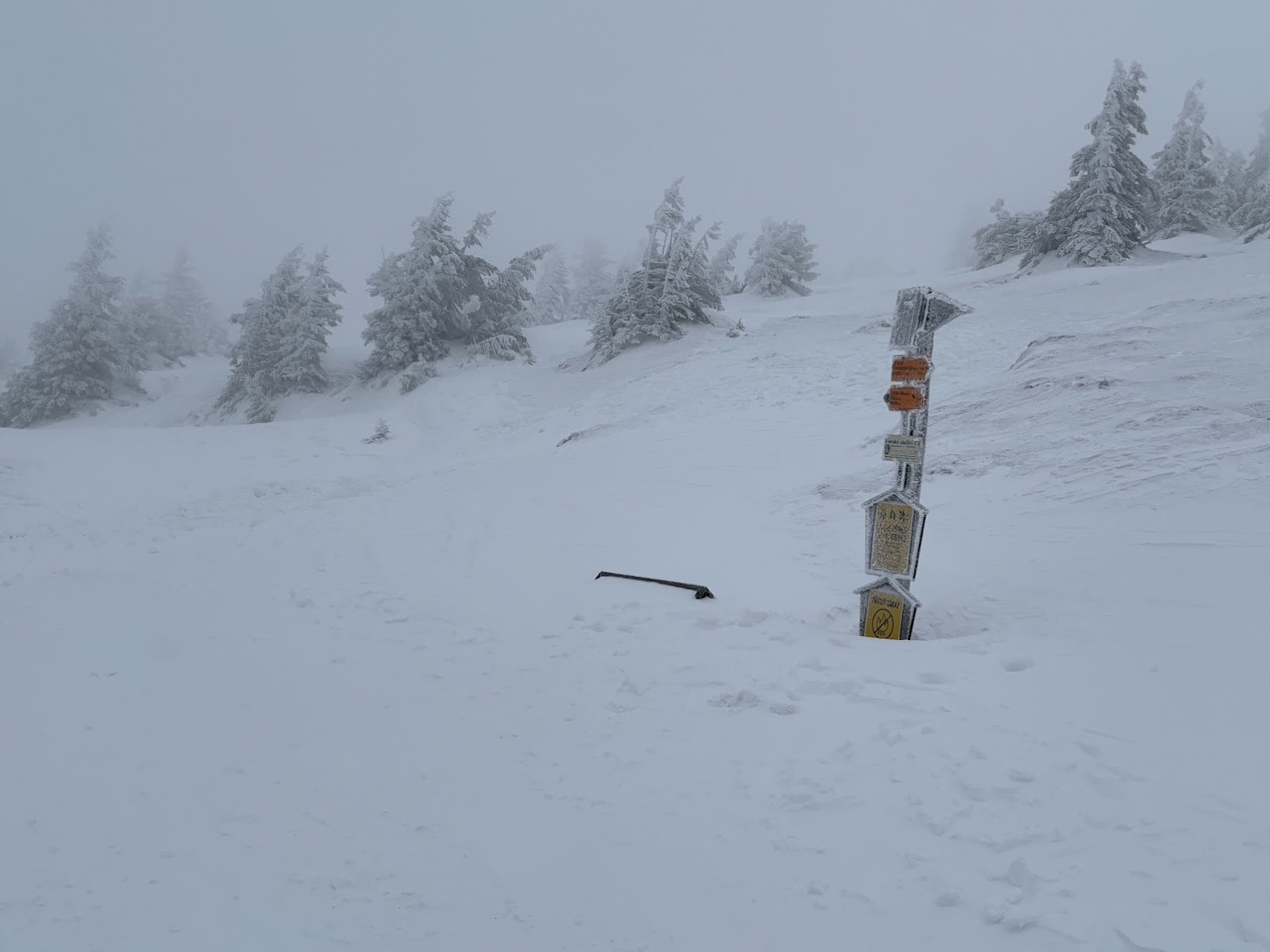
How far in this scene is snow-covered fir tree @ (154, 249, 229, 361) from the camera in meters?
46.4

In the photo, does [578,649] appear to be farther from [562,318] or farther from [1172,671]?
[562,318]

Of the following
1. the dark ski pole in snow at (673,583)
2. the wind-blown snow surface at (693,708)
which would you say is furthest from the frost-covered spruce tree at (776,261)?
the dark ski pole in snow at (673,583)

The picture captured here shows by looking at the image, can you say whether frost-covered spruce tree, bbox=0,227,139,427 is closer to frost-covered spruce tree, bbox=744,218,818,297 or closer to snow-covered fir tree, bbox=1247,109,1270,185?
frost-covered spruce tree, bbox=744,218,818,297

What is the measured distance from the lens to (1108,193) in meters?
26.0

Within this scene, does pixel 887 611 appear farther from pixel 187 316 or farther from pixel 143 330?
pixel 187 316

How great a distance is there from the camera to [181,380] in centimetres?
3856

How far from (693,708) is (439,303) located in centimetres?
2575

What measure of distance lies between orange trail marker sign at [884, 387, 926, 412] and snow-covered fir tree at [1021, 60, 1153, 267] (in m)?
25.9

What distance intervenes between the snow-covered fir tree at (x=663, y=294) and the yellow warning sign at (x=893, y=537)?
832 inches

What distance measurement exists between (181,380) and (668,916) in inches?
1772

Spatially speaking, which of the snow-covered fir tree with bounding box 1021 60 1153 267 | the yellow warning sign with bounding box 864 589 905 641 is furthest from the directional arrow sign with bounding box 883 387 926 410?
the snow-covered fir tree with bounding box 1021 60 1153 267

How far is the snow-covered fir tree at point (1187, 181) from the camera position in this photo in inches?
1313

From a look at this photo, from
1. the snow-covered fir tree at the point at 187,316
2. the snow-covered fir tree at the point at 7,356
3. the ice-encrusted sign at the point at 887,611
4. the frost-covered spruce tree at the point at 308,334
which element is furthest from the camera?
the snow-covered fir tree at the point at 7,356

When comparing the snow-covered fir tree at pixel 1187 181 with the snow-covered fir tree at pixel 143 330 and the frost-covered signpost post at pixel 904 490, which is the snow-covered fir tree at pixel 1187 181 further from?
the snow-covered fir tree at pixel 143 330
